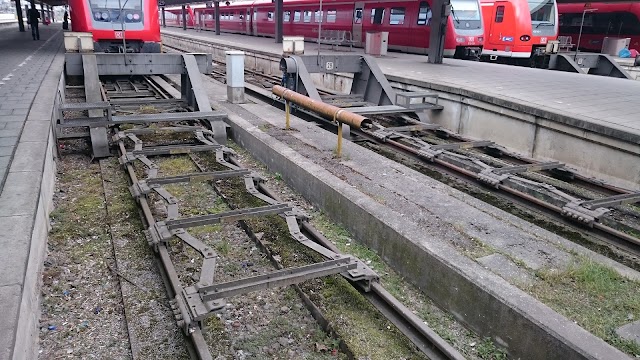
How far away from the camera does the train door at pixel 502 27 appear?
17078 millimetres

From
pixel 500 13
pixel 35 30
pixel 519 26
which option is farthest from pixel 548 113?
pixel 35 30

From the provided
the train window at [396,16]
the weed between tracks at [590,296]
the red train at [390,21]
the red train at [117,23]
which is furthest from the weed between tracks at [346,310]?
the train window at [396,16]

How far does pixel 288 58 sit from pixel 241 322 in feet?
23.5

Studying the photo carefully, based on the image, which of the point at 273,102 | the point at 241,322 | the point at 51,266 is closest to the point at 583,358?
the point at 241,322

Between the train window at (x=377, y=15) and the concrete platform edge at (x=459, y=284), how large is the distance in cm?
1552

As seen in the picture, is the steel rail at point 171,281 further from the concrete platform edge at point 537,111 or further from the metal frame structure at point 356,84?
the concrete platform edge at point 537,111

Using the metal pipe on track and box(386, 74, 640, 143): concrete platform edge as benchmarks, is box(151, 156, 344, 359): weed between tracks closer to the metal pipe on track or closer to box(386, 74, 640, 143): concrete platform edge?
the metal pipe on track

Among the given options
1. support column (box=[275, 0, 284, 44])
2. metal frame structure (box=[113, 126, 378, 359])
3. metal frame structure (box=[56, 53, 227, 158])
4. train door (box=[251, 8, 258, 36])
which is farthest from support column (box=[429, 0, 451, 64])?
train door (box=[251, 8, 258, 36])

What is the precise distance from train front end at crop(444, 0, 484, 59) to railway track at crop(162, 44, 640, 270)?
30.8 feet

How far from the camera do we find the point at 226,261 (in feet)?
14.1

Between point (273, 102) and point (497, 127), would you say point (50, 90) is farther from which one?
point (497, 127)

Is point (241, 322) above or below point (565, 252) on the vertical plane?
below

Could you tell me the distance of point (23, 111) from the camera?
6.66 metres

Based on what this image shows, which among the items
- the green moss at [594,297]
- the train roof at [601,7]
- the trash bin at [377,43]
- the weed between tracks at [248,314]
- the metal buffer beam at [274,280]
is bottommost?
the weed between tracks at [248,314]
